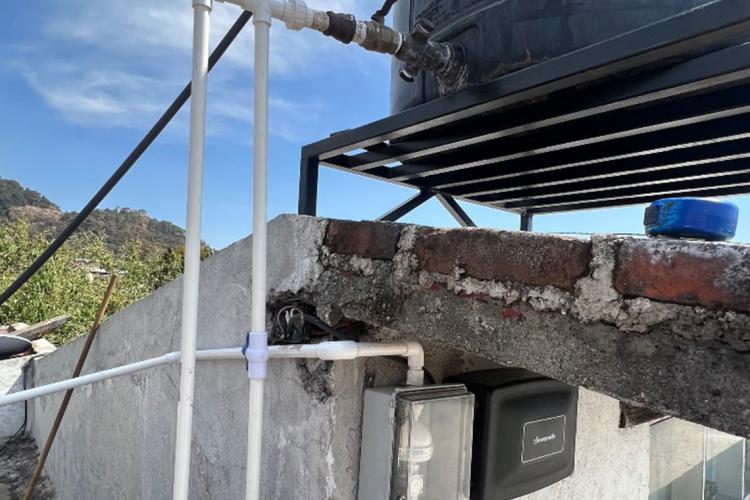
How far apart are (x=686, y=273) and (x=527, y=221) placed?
2.41 meters

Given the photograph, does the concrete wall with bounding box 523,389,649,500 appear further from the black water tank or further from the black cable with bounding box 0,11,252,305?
the black cable with bounding box 0,11,252,305

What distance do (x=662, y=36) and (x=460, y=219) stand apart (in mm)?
1888

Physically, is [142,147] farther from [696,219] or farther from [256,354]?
[696,219]

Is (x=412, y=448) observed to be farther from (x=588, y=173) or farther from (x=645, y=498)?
(x=645, y=498)

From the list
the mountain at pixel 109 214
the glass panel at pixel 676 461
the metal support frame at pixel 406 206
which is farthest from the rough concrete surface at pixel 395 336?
the mountain at pixel 109 214

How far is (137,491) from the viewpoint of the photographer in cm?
237

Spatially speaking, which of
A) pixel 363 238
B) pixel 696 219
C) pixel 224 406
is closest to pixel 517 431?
pixel 363 238

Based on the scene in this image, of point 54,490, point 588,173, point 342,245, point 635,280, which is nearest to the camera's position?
point 635,280

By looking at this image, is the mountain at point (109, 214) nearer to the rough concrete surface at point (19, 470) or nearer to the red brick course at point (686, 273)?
the rough concrete surface at point (19, 470)

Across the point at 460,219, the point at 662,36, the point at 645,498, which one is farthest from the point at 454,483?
the point at 460,219

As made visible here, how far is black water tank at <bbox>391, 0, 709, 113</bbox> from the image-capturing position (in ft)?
4.48

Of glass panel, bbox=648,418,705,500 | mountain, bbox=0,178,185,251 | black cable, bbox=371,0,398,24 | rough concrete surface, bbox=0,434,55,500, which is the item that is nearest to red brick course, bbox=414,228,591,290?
black cable, bbox=371,0,398,24

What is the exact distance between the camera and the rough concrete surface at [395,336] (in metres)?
0.74

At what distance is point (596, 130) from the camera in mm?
1523
